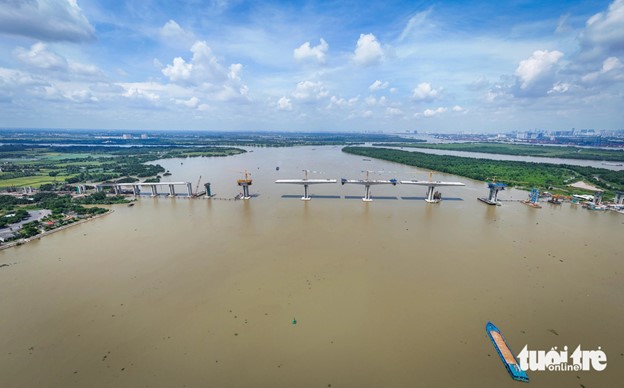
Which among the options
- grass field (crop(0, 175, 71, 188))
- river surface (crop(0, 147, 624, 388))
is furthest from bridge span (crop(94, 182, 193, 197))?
grass field (crop(0, 175, 71, 188))

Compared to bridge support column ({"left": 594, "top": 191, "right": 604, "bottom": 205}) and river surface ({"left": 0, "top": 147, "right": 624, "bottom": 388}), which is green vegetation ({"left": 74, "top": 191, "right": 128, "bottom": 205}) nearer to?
river surface ({"left": 0, "top": 147, "right": 624, "bottom": 388})

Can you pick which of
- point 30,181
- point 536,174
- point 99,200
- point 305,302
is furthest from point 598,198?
point 30,181

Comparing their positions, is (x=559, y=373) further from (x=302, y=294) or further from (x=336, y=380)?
(x=302, y=294)

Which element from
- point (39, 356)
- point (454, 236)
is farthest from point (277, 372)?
point (454, 236)

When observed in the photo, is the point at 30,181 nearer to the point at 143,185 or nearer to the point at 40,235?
the point at 143,185

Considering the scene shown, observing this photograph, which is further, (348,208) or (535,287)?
(348,208)

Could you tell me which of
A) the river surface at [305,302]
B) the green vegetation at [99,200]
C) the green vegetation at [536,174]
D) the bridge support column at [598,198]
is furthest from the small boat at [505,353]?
the green vegetation at [536,174]
